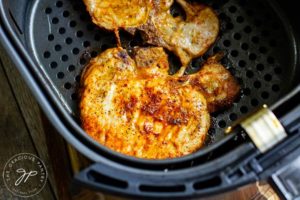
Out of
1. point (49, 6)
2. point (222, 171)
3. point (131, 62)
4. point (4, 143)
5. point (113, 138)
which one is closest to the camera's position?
Answer: point (222, 171)

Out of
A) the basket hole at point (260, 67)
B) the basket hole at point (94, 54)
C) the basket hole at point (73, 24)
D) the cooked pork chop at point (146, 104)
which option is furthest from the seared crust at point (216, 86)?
the basket hole at point (73, 24)

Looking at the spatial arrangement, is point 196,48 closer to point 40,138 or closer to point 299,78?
point 299,78

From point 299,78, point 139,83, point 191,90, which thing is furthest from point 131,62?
point 299,78

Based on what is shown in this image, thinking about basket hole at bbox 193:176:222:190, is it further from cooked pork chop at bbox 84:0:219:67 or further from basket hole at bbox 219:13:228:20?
basket hole at bbox 219:13:228:20

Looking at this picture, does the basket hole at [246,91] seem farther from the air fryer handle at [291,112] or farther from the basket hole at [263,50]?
the air fryer handle at [291,112]

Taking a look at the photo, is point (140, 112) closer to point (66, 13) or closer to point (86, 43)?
point (86, 43)
